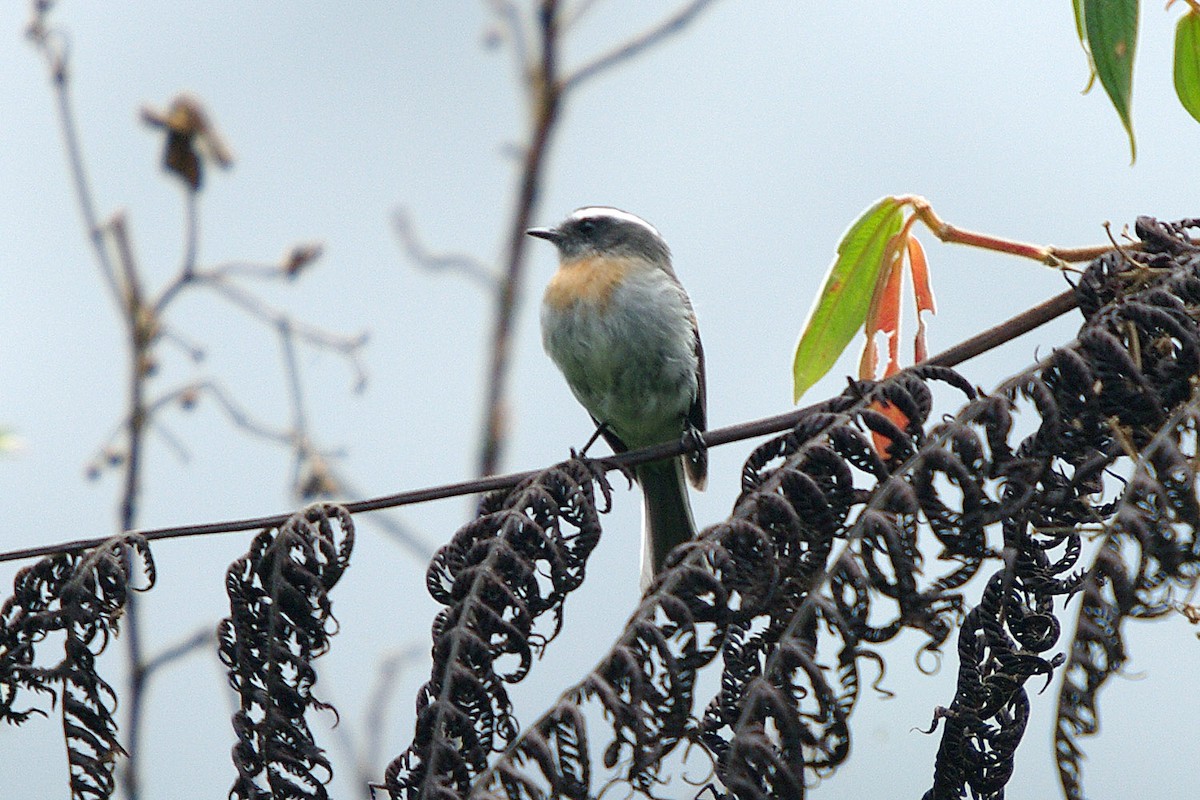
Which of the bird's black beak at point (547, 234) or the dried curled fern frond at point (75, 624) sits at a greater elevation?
the bird's black beak at point (547, 234)

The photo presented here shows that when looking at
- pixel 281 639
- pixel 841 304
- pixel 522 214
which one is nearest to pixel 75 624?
pixel 281 639

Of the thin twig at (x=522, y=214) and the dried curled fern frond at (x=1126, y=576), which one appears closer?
the dried curled fern frond at (x=1126, y=576)

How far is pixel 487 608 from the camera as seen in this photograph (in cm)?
172

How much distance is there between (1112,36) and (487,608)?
127 centimetres

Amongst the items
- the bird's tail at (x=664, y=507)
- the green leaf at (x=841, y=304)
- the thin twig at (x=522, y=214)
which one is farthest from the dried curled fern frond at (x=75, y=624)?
the thin twig at (x=522, y=214)

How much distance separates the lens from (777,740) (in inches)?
57.6

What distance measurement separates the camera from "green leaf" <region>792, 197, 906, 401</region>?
2381mm

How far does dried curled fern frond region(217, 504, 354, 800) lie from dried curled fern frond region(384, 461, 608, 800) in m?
0.19

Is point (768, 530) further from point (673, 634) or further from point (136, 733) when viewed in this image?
point (136, 733)

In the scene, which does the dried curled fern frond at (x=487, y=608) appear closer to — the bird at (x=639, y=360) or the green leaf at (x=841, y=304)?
the green leaf at (x=841, y=304)

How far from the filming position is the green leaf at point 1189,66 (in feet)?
6.82

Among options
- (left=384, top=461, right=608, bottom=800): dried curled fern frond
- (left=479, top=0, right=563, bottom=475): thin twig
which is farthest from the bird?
(left=384, top=461, right=608, bottom=800): dried curled fern frond

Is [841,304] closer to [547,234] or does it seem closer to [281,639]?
[281,639]

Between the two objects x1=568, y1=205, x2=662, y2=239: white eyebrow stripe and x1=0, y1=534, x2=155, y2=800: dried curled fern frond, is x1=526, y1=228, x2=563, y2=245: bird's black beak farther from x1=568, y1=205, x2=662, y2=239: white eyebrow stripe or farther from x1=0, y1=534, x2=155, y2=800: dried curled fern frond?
x1=0, y1=534, x2=155, y2=800: dried curled fern frond
